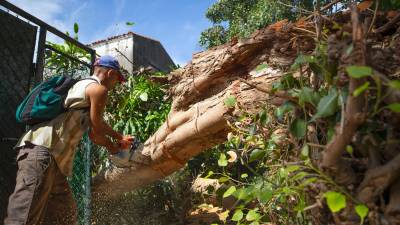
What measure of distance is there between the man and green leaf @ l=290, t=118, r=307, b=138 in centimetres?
190

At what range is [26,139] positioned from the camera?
2885mm

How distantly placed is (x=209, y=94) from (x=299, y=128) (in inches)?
91.0

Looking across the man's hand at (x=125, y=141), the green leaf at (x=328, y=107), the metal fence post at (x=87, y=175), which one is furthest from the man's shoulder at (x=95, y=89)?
the green leaf at (x=328, y=107)

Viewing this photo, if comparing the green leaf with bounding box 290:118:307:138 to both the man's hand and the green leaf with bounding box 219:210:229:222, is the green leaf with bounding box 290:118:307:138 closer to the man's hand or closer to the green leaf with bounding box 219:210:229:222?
the man's hand

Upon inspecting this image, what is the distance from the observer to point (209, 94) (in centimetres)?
362

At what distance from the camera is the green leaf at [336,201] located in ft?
3.24

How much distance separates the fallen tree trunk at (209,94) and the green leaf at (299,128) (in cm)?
131

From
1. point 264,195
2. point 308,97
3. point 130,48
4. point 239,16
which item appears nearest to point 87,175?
point 264,195

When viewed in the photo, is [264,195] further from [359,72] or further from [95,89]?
[95,89]

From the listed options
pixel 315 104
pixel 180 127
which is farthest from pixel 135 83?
pixel 315 104

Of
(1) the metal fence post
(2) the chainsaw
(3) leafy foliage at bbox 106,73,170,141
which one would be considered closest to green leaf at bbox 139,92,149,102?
(3) leafy foliage at bbox 106,73,170,141

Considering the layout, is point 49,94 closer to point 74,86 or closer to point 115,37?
point 74,86

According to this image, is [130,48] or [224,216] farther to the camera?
[130,48]

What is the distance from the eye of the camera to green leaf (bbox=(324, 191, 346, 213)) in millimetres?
987
